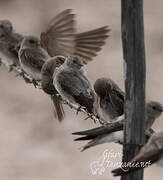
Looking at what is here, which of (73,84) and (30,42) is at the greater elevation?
(73,84)

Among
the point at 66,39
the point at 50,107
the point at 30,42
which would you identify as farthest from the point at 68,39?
the point at 50,107

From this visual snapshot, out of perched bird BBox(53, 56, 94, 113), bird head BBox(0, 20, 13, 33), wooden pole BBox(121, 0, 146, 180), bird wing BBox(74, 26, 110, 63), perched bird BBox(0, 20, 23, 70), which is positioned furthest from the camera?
bird head BBox(0, 20, 13, 33)

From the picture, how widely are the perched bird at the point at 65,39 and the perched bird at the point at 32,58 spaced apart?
119mm

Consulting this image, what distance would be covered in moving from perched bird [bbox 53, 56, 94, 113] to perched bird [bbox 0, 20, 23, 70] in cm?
195

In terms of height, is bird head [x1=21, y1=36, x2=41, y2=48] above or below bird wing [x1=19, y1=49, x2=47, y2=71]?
above

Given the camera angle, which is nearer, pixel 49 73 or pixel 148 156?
pixel 148 156

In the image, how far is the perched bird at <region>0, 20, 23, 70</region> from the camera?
6.35 m

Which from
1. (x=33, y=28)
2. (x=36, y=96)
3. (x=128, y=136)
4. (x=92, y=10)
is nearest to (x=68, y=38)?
(x=36, y=96)

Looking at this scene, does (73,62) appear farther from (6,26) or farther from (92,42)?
(6,26)

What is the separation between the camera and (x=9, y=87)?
864cm

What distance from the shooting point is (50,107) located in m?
7.98

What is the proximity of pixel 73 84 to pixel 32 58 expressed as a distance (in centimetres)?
135

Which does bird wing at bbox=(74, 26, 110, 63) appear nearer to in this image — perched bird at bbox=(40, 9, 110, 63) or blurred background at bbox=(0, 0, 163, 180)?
perched bird at bbox=(40, 9, 110, 63)

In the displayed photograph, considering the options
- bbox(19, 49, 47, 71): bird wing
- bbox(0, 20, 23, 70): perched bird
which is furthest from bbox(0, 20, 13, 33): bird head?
bbox(19, 49, 47, 71): bird wing
